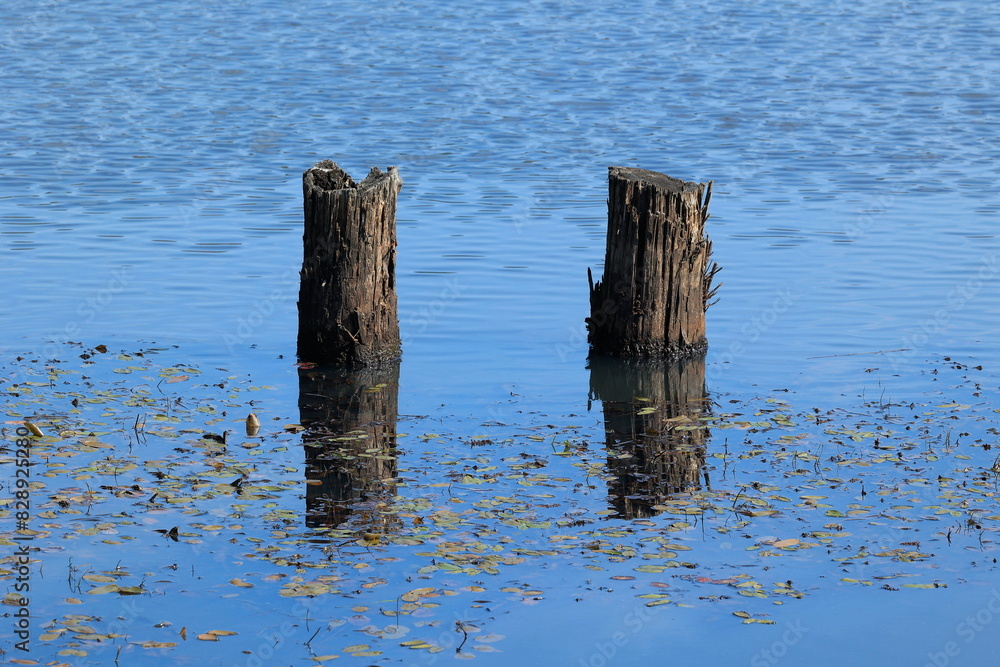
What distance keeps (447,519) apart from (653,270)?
4.38 metres

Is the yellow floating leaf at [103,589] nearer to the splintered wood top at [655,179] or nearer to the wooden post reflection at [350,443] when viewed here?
the wooden post reflection at [350,443]

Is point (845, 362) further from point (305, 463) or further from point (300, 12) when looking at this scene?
point (300, 12)

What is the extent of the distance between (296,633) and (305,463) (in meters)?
2.59

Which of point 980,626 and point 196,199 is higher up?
point 196,199

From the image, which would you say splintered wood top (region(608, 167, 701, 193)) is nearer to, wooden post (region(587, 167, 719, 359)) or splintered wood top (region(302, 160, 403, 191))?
wooden post (region(587, 167, 719, 359))

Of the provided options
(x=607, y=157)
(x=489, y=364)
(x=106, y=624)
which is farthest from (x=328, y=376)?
(x=607, y=157)

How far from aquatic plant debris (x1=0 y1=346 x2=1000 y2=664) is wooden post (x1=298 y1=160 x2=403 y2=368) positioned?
3.51 feet

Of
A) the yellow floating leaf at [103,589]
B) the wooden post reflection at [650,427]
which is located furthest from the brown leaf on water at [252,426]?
the yellow floating leaf at [103,589]

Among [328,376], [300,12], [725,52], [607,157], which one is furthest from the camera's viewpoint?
[300,12]

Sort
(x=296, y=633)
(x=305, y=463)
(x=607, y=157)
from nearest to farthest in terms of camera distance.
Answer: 1. (x=296, y=633)
2. (x=305, y=463)
3. (x=607, y=157)

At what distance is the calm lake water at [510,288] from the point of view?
6.87m

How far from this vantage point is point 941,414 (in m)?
10.4

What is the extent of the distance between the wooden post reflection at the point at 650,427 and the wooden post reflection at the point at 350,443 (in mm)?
1580

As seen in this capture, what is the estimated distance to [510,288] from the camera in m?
15.0
